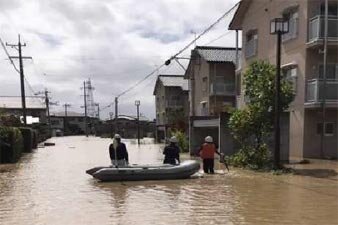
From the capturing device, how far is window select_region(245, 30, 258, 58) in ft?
116

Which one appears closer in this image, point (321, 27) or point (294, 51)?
point (321, 27)

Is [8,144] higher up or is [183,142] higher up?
[8,144]

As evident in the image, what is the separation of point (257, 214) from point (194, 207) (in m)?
1.68

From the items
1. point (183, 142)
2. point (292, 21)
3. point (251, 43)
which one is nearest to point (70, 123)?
point (183, 142)

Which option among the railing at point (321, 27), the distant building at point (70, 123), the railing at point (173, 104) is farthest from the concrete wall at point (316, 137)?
the distant building at point (70, 123)

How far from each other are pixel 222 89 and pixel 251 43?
13052 millimetres

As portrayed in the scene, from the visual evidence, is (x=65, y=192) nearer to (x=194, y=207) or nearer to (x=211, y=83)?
(x=194, y=207)

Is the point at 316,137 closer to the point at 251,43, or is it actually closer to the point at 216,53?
the point at 251,43

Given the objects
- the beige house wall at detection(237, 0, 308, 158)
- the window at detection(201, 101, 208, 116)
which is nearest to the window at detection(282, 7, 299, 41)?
the beige house wall at detection(237, 0, 308, 158)

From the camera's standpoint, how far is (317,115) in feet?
92.7

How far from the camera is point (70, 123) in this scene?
140000 millimetres

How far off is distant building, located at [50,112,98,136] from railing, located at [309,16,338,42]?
104155 mm

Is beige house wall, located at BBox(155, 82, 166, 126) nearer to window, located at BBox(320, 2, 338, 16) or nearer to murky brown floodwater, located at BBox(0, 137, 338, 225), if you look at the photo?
window, located at BBox(320, 2, 338, 16)

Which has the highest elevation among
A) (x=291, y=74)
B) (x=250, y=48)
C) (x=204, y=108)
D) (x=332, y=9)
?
(x=332, y=9)
